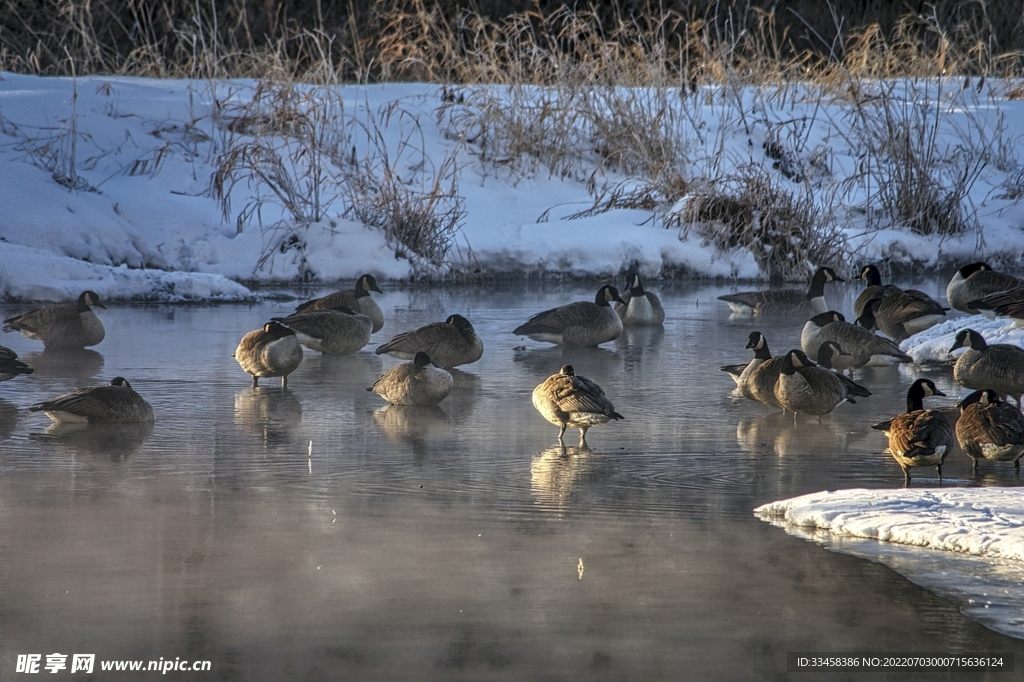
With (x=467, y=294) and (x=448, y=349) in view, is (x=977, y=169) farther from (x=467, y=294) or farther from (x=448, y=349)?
(x=448, y=349)

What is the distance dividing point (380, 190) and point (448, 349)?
667cm

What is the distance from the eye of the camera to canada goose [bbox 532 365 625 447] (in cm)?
625

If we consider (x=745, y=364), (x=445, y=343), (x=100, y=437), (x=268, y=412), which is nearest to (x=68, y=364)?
(x=268, y=412)

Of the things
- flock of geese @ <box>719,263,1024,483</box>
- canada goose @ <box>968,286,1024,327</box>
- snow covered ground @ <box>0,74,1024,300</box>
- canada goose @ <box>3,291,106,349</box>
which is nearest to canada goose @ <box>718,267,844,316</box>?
flock of geese @ <box>719,263,1024,483</box>

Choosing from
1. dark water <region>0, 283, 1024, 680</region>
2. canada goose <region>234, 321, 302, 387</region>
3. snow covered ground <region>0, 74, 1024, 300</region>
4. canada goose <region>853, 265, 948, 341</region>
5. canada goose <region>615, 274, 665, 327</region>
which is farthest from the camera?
snow covered ground <region>0, 74, 1024, 300</region>

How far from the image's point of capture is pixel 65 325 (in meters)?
9.41

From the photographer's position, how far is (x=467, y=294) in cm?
1386

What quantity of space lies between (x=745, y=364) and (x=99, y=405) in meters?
4.44

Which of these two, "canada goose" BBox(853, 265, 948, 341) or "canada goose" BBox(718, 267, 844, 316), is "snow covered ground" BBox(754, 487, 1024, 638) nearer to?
"canada goose" BBox(853, 265, 948, 341)

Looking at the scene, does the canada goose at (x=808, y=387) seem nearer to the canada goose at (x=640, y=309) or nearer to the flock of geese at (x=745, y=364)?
the flock of geese at (x=745, y=364)

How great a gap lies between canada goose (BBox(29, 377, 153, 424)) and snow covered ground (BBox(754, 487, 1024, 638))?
365 cm

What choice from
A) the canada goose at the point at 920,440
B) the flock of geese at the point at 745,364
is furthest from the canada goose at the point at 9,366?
the canada goose at the point at 920,440

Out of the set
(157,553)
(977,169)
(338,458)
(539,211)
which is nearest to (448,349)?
(338,458)

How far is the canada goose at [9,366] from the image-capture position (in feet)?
24.6
